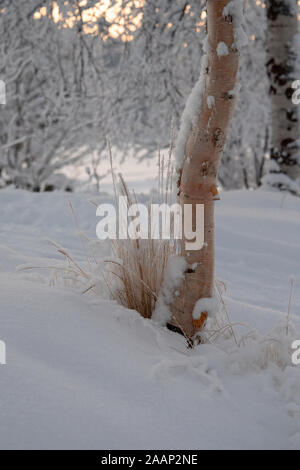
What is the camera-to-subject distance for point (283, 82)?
5008 mm

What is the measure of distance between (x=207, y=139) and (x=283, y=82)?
398cm

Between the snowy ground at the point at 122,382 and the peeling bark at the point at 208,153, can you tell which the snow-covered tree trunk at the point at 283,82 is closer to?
the snowy ground at the point at 122,382

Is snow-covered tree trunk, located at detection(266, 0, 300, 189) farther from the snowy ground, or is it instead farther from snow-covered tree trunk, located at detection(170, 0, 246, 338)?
snow-covered tree trunk, located at detection(170, 0, 246, 338)

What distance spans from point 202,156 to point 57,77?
7.29 m

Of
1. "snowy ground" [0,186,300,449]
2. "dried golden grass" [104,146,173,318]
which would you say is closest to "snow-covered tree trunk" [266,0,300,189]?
"snowy ground" [0,186,300,449]

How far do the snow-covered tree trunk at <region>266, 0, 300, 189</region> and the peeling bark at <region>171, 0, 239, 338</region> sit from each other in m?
3.83

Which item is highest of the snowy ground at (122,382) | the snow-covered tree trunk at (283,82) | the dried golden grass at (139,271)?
the snow-covered tree trunk at (283,82)

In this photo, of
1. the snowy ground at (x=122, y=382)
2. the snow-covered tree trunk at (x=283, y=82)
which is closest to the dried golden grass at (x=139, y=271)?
the snowy ground at (x=122, y=382)

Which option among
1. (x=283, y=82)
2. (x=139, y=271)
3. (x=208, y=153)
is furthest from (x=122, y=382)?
(x=283, y=82)

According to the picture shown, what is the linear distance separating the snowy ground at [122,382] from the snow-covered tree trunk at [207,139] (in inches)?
7.1

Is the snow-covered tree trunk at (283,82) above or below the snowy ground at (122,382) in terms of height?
above

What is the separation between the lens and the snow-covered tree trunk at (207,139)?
58.5 inches

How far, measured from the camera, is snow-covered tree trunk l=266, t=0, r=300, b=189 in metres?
4.91
